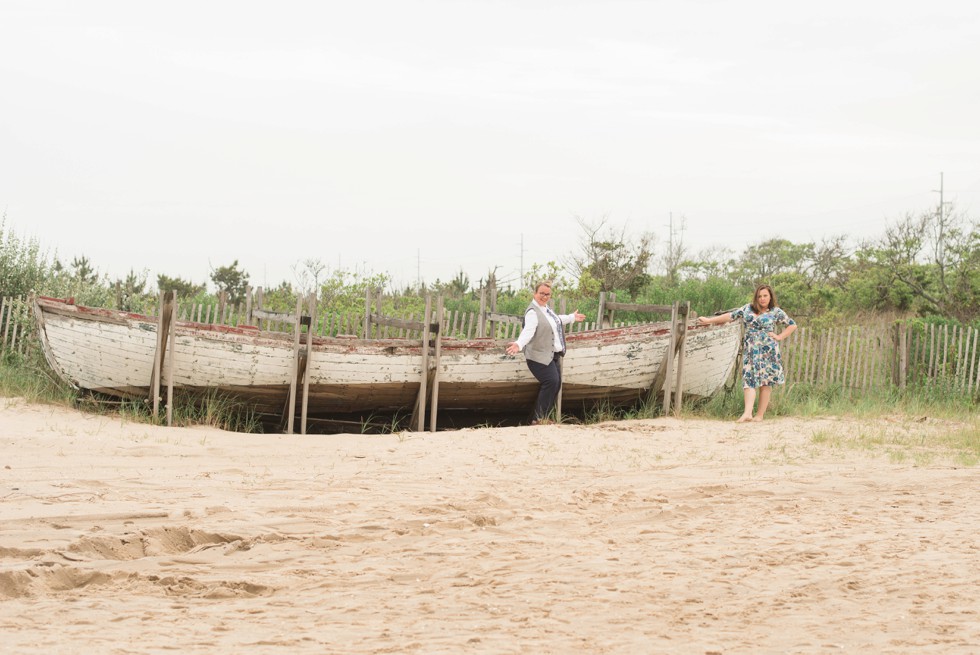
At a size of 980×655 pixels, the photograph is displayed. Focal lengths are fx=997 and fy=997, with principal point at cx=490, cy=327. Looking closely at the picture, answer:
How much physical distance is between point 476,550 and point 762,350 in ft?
21.4

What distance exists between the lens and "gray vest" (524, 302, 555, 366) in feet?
35.6

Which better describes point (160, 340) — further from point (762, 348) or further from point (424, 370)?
point (762, 348)

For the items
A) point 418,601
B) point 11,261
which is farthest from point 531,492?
point 11,261

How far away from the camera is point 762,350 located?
1110 centimetres

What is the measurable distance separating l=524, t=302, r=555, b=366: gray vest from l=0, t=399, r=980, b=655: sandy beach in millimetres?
2057

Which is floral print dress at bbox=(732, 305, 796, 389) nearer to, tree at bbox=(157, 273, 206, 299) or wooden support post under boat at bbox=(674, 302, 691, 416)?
wooden support post under boat at bbox=(674, 302, 691, 416)

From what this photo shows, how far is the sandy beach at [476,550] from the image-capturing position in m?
4.11

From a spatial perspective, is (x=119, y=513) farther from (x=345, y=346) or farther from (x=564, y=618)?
(x=345, y=346)

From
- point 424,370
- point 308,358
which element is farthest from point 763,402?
point 308,358

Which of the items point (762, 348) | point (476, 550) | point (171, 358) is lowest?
point (476, 550)

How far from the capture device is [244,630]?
4.12 m

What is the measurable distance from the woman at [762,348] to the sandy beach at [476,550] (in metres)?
2.23

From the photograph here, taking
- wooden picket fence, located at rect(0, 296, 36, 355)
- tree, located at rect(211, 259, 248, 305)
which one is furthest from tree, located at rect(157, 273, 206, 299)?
wooden picket fence, located at rect(0, 296, 36, 355)

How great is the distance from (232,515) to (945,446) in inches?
276
